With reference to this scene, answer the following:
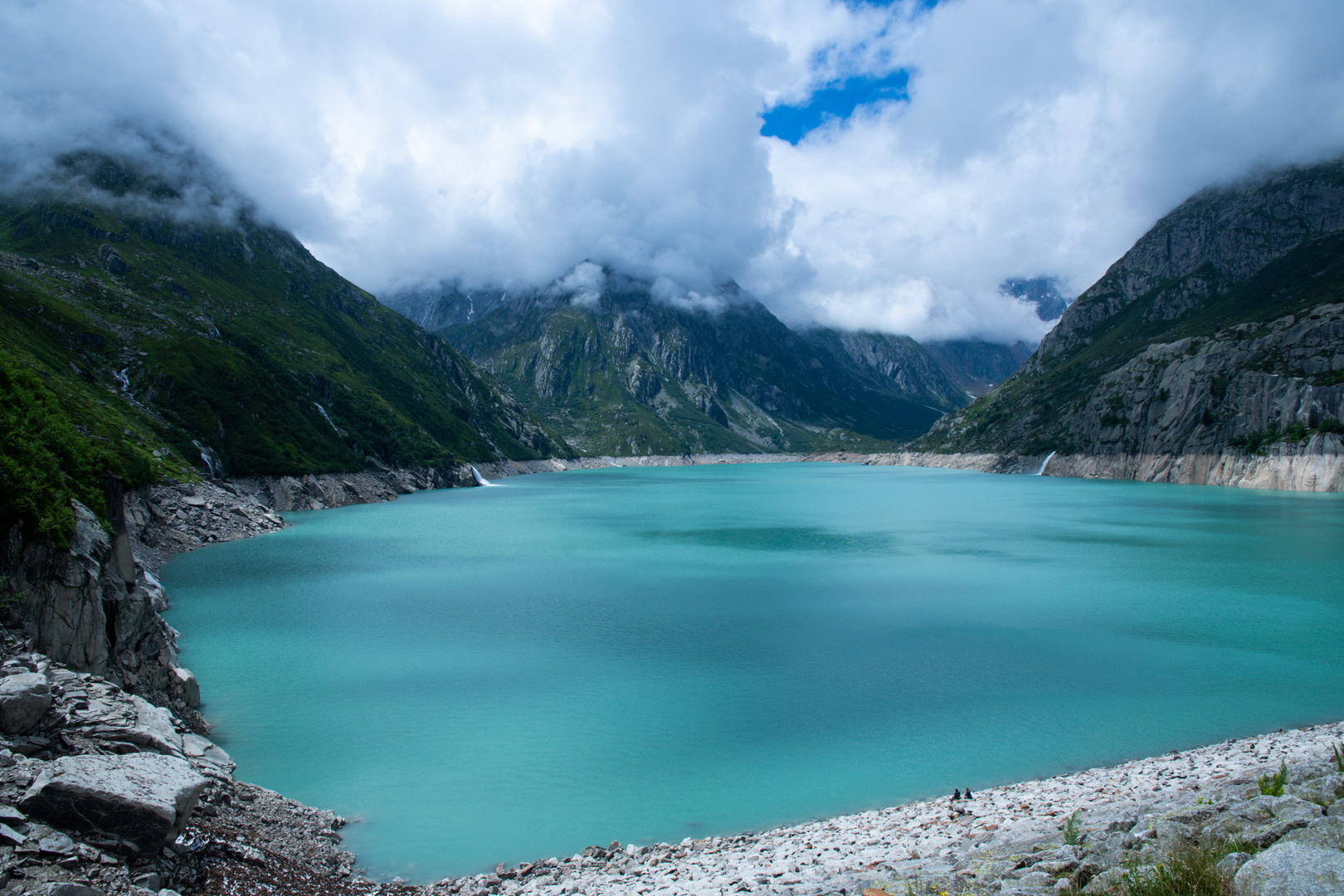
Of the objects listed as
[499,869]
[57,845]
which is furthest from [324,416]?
[57,845]

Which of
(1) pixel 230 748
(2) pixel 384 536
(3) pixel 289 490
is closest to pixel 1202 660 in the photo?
(1) pixel 230 748

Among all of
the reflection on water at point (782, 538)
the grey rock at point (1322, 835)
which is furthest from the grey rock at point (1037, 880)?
the reflection on water at point (782, 538)

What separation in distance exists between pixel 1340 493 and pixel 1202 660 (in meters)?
92.4

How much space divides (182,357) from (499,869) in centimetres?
9459

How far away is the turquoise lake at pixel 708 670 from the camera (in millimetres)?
16453

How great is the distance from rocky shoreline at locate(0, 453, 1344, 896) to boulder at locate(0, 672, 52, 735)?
0.11 feet

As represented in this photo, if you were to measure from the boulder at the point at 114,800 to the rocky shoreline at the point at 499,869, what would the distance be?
0.05m

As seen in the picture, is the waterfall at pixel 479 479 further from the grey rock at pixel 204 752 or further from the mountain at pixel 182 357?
the grey rock at pixel 204 752

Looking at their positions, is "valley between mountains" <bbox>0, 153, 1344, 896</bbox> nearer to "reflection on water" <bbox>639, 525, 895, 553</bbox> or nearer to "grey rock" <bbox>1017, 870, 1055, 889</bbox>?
"grey rock" <bbox>1017, 870, 1055, 889</bbox>

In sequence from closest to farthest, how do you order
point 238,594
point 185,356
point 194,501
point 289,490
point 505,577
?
point 238,594 → point 505,577 → point 194,501 → point 289,490 → point 185,356

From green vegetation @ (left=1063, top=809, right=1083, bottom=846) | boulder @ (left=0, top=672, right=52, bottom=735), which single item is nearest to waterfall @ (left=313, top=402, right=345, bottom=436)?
boulder @ (left=0, top=672, right=52, bottom=735)

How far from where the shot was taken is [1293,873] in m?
6.36

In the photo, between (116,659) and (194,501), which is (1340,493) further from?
(194,501)

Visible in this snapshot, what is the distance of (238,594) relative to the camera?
3800cm
